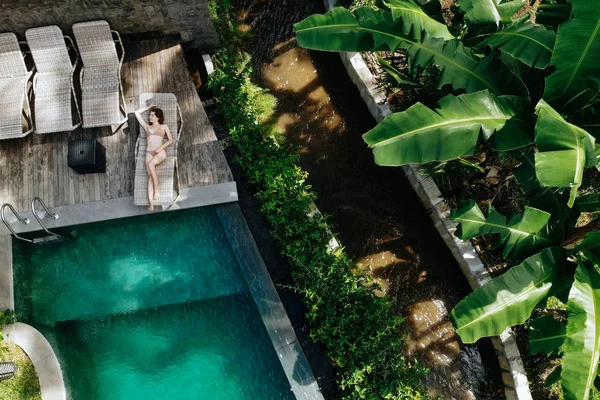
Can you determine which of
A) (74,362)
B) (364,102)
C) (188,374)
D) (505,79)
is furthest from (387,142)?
(74,362)

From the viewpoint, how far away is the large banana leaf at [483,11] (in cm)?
407

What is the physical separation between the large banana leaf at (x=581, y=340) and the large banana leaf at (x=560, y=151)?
35.6 inches

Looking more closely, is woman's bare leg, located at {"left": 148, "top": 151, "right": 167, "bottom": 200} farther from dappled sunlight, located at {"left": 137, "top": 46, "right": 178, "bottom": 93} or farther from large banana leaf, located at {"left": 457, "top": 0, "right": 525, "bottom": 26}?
large banana leaf, located at {"left": 457, "top": 0, "right": 525, "bottom": 26}

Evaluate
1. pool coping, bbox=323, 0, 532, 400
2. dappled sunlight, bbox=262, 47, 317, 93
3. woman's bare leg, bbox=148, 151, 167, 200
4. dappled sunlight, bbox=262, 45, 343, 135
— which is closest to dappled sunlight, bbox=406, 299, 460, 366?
pool coping, bbox=323, 0, 532, 400

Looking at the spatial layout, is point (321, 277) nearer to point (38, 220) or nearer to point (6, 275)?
point (38, 220)

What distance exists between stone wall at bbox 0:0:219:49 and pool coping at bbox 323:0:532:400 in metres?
2.27

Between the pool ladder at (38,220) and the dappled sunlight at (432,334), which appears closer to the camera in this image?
the pool ladder at (38,220)

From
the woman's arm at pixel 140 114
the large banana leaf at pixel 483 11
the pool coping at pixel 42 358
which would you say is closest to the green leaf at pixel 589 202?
the large banana leaf at pixel 483 11

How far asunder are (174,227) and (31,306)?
7.23 ft

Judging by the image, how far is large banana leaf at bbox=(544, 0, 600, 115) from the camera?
3.34m

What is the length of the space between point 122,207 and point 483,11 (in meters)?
5.11

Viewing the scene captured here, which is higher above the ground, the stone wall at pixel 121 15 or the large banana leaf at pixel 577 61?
the stone wall at pixel 121 15

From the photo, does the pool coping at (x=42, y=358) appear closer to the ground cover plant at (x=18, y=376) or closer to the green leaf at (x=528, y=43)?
the ground cover plant at (x=18, y=376)

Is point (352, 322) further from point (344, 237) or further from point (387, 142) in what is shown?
point (387, 142)
